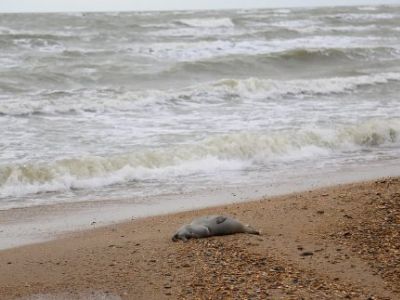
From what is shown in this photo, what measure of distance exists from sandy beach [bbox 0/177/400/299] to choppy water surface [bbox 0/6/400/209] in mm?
2132

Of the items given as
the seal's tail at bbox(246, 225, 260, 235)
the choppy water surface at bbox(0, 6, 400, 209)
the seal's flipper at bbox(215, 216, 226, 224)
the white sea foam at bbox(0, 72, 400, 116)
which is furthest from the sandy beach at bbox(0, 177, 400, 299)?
the white sea foam at bbox(0, 72, 400, 116)

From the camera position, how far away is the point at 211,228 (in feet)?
18.6

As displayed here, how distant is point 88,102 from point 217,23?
26.0m

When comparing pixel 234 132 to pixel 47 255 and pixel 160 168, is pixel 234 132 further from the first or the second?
pixel 47 255

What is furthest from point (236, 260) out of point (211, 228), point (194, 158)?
point (194, 158)

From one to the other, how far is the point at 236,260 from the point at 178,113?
8377 millimetres

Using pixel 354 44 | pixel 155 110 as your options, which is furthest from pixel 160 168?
pixel 354 44

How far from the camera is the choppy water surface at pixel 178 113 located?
874 centimetres

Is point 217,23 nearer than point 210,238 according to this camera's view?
No

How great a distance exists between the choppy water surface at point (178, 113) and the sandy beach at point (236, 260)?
2132 millimetres

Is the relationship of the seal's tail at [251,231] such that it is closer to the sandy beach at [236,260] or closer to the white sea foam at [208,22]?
the sandy beach at [236,260]

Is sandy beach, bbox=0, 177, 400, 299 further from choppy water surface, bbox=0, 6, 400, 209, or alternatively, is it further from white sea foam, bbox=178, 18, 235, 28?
white sea foam, bbox=178, 18, 235, 28

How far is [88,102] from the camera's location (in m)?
13.9

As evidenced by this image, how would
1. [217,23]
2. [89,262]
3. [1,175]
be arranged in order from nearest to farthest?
[89,262]
[1,175]
[217,23]
